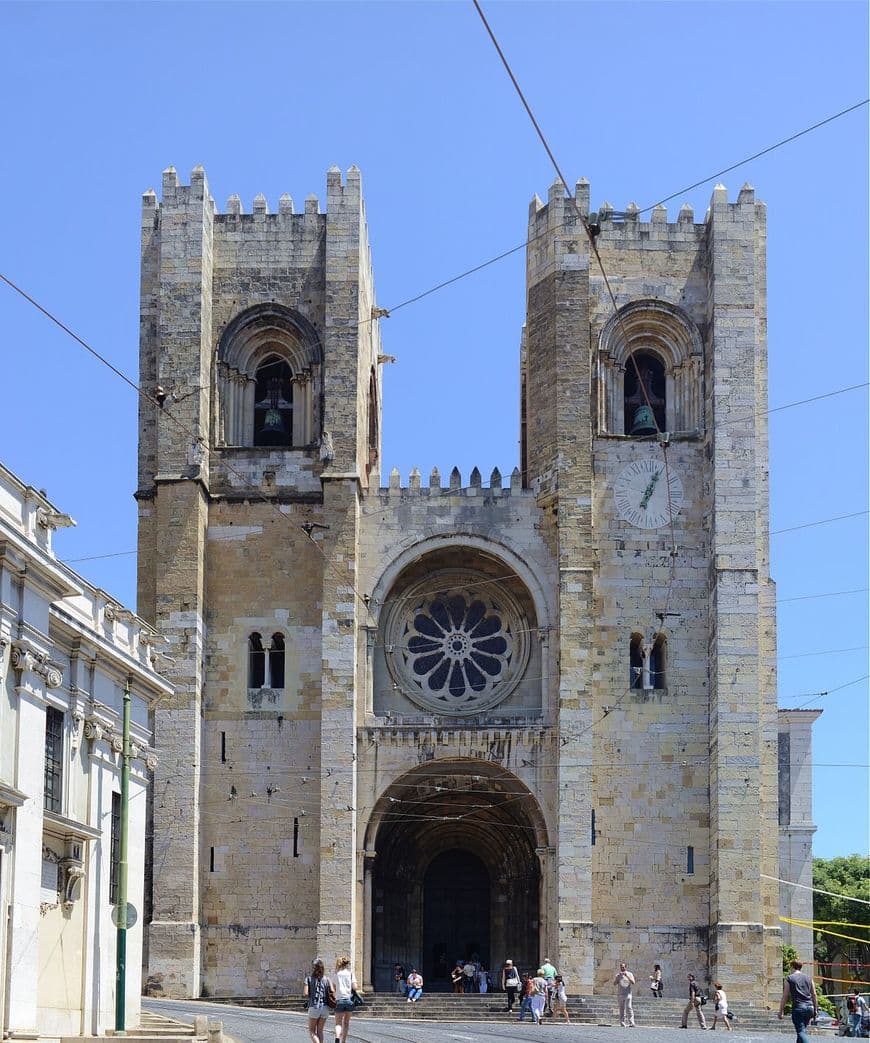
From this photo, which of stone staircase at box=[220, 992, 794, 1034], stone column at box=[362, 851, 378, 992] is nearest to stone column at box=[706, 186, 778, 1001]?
stone staircase at box=[220, 992, 794, 1034]

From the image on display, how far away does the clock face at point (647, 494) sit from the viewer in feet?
144

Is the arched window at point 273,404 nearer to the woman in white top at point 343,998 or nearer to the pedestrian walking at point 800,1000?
the woman in white top at point 343,998

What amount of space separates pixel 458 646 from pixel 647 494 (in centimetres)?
533

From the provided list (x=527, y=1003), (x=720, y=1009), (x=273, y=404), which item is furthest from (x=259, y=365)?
(x=720, y=1009)

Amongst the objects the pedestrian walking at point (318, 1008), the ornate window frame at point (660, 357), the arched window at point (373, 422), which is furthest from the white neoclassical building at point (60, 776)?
the arched window at point (373, 422)

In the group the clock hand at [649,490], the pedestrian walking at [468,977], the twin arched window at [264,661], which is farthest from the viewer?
the clock hand at [649,490]

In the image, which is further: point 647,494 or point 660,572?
point 647,494

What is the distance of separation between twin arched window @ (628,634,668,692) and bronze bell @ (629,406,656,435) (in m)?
4.76

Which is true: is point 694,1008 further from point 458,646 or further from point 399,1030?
point 458,646

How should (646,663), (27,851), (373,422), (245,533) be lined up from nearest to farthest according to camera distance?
(27,851)
(646,663)
(245,533)
(373,422)

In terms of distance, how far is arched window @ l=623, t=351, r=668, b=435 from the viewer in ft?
148

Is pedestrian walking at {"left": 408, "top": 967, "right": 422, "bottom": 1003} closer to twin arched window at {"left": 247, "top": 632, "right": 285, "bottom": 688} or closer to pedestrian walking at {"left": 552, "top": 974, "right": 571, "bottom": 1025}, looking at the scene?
pedestrian walking at {"left": 552, "top": 974, "right": 571, "bottom": 1025}

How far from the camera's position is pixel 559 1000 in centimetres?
3816

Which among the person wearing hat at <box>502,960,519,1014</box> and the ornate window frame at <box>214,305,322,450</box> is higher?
the ornate window frame at <box>214,305,322,450</box>
